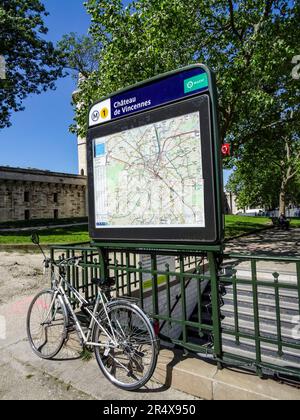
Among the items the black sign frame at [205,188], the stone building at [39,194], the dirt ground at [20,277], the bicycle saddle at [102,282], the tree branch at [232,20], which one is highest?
the tree branch at [232,20]

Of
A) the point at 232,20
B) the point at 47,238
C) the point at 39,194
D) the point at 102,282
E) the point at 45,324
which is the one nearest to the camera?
the point at 102,282

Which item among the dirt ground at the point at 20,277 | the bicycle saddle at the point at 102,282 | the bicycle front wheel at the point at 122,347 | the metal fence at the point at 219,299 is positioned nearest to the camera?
the metal fence at the point at 219,299

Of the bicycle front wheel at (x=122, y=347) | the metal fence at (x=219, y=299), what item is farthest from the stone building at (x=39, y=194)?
the bicycle front wheel at (x=122, y=347)

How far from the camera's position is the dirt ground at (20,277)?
7.01 meters

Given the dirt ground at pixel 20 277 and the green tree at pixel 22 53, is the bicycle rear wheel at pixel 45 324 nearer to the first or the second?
the dirt ground at pixel 20 277

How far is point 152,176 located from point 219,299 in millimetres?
1417

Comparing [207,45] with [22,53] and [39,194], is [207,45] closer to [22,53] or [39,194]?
[22,53]

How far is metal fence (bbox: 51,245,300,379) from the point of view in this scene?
294 centimetres

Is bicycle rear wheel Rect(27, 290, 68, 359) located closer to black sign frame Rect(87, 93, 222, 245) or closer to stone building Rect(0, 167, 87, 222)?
black sign frame Rect(87, 93, 222, 245)

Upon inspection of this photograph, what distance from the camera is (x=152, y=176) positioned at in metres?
3.31

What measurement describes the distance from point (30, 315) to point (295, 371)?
3218mm

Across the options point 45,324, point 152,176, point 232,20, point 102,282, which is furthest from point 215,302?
point 232,20

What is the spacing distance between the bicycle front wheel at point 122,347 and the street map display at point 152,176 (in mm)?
976
